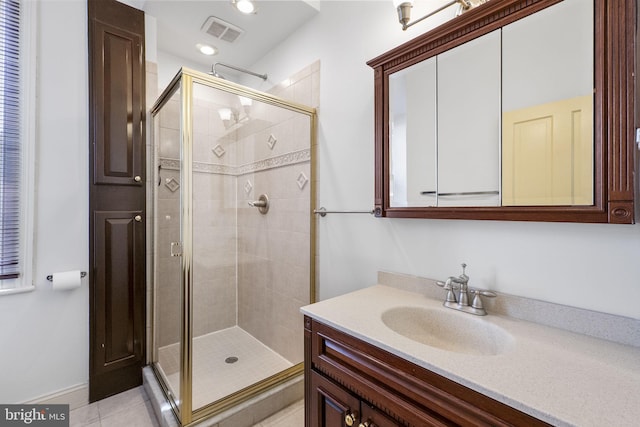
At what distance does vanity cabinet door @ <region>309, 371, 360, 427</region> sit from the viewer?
0.92m

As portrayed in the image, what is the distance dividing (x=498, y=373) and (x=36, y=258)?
2259 millimetres

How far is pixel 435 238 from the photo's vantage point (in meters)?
1.26

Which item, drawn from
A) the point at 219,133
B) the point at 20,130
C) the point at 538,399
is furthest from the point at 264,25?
the point at 538,399

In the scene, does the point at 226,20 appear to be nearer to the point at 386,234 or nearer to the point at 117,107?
the point at 117,107

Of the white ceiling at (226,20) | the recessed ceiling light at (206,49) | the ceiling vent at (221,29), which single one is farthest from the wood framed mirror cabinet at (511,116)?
the recessed ceiling light at (206,49)

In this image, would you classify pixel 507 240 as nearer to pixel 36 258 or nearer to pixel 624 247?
pixel 624 247

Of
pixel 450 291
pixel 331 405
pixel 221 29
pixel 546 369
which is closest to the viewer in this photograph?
pixel 546 369

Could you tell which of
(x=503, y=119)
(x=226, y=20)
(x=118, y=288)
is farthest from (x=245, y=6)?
(x=118, y=288)

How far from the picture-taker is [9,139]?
4.86 ft

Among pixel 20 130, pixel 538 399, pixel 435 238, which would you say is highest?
pixel 20 130

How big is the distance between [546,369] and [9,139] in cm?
254

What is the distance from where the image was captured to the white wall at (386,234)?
2.84 feet

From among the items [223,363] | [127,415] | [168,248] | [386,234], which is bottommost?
[127,415]

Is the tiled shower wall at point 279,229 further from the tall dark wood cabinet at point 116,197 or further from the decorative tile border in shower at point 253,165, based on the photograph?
the tall dark wood cabinet at point 116,197
